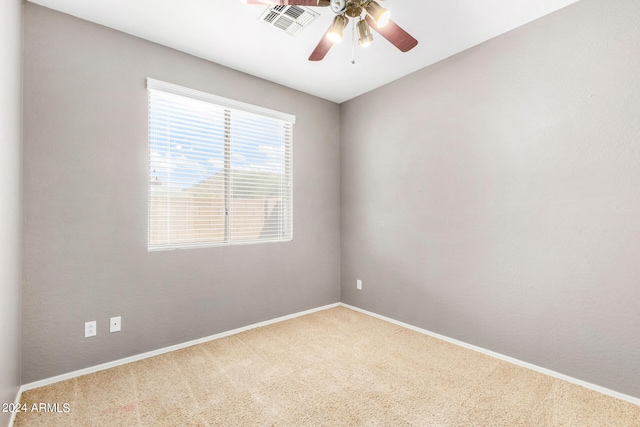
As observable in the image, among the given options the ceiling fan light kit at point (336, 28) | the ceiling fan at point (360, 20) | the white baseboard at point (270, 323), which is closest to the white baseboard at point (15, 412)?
the white baseboard at point (270, 323)

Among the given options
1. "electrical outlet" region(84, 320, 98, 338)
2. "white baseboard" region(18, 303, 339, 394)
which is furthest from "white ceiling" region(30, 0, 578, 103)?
Result: "white baseboard" region(18, 303, 339, 394)

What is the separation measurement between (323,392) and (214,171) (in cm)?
210

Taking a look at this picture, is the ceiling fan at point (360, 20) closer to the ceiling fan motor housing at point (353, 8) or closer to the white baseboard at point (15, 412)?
the ceiling fan motor housing at point (353, 8)

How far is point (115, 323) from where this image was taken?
2383 mm

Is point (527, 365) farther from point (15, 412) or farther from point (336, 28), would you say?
point (15, 412)

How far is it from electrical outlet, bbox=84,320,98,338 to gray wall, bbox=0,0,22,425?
0.36 meters

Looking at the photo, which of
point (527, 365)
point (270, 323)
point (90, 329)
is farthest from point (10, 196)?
point (527, 365)

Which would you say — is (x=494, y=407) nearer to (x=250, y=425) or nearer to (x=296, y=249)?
(x=250, y=425)

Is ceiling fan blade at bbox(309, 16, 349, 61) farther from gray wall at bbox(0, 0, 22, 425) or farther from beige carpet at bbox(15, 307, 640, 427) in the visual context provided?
beige carpet at bbox(15, 307, 640, 427)

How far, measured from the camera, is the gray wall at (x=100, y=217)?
6.90 ft

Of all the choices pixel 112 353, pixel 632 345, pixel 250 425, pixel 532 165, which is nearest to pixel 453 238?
pixel 532 165

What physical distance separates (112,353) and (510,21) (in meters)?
3.95

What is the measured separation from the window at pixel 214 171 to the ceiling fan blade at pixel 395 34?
5.64 ft

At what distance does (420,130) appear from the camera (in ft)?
10.2
